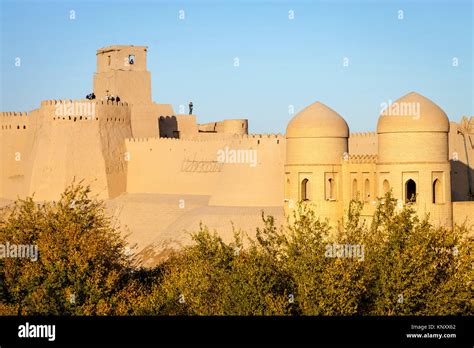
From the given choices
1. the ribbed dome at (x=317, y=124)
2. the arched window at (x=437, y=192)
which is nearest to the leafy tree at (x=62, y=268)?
the ribbed dome at (x=317, y=124)

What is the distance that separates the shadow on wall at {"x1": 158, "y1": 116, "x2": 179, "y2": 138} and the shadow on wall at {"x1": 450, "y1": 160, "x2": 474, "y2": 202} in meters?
18.2

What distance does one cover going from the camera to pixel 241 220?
41438 mm

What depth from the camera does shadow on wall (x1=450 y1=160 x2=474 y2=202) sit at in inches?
1625

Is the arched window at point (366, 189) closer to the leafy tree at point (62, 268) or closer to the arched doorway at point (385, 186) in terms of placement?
the arched doorway at point (385, 186)

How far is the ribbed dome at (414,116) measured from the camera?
3222 cm

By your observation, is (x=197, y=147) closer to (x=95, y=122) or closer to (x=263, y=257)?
(x=95, y=122)

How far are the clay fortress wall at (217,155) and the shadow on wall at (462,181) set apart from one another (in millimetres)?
59

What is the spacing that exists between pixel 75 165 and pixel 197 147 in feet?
18.3

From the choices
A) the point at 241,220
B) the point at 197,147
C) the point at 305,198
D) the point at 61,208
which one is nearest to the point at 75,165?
the point at 197,147

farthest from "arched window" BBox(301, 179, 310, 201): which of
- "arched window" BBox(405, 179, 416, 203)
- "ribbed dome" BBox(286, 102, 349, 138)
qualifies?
"arched window" BBox(405, 179, 416, 203)

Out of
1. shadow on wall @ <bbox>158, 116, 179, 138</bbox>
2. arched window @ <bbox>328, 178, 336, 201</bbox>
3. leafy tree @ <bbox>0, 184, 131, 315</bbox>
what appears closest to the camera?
leafy tree @ <bbox>0, 184, 131, 315</bbox>

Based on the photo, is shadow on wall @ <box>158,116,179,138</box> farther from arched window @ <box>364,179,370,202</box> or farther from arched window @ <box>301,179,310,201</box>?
arched window @ <box>364,179,370,202</box>

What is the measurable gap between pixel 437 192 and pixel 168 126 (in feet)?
82.4
